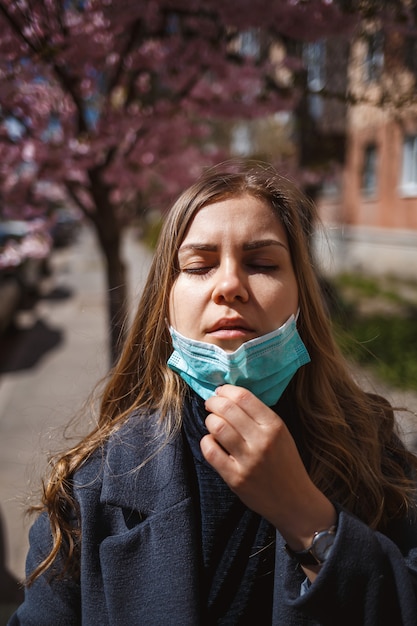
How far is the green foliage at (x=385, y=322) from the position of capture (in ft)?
20.4

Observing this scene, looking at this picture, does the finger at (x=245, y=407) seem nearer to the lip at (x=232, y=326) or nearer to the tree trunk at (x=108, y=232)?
the lip at (x=232, y=326)

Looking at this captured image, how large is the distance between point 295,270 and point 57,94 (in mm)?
3269

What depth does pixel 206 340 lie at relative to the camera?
1.25 m

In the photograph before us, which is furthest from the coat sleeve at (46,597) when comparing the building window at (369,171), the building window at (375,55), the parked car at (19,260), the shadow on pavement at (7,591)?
the building window at (369,171)

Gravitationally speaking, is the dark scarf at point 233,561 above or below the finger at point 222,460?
below

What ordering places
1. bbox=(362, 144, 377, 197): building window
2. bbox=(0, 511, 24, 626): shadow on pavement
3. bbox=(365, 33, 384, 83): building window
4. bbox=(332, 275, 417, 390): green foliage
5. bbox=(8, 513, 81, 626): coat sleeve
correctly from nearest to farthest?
bbox=(8, 513, 81, 626): coat sleeve → bbox=(0, 511, 24, 626): shadow on pavement → bbox=(365, 33, 384, 83): building window → bbox=(332, 275, 417, 390): green foliage → bbox=(362, 144, 377, 197): building window

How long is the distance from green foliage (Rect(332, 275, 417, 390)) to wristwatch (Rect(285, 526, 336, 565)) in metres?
0.94

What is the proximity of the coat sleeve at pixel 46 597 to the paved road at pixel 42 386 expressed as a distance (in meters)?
0.27

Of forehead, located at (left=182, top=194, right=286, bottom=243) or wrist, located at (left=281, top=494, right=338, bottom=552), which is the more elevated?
forehead, located at (left=182, top=194, right=286, bottom=243)

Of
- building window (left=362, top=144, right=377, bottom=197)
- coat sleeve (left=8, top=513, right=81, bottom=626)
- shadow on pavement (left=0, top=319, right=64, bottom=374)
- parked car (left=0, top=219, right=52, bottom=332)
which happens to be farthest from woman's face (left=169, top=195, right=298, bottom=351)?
building window (left=362, top=144, right=377, bottom=197)

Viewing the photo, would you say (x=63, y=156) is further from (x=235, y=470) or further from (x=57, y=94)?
(x=235, y=470)

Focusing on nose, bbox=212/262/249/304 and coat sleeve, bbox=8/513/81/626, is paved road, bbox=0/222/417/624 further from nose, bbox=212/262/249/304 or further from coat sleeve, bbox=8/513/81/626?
nose, bbox=212/262/249/304

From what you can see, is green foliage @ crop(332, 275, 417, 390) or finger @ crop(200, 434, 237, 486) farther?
green foliage @ crop(332, 275, 417, 390)

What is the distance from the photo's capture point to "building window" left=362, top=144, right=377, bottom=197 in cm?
1569
